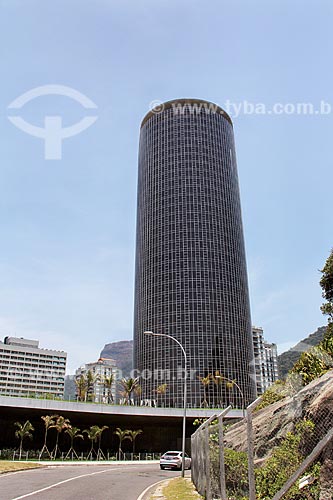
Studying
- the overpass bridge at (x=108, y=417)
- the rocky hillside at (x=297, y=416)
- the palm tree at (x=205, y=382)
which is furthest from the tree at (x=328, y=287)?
the palm tree at (x=205, y=382)

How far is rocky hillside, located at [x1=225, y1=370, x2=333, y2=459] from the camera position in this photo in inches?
340

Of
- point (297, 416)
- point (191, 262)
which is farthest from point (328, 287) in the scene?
point (191, 262)

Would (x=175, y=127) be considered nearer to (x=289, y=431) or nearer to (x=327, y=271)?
(x=327, y=271)

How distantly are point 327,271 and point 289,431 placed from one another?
32.2 meters

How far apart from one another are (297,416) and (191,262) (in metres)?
112

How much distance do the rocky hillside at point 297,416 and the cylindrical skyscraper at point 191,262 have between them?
94475mm

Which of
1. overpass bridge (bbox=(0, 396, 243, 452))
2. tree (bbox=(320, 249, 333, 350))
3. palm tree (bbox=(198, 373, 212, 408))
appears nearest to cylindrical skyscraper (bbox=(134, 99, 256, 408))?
palm tree (bbox=(198, 373, 212, 408))

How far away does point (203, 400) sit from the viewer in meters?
108

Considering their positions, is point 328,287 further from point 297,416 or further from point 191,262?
point 191,262

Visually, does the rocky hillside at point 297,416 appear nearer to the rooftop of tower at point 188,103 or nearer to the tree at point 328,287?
the tree at point 328,287

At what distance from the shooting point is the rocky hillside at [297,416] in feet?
28.3

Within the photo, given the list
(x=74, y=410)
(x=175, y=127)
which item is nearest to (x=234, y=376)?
(x=74, y=410)

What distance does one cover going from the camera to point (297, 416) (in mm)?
9562

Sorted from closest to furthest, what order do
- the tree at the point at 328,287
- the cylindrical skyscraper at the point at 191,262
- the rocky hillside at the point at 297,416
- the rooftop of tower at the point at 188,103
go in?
the rocky hillside at the point at 297,416 → the tree at the point at 328,287 → the cylindrical skyscraper at the point at 191,262 → the rooftop of tower at the point at 188,103
